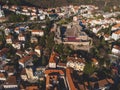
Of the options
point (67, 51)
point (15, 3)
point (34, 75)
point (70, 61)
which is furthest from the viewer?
point (15, 3)

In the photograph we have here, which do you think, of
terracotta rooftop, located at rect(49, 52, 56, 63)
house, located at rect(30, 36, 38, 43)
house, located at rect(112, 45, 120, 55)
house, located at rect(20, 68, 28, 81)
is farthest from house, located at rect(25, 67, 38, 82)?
house, located at rect(112, 45, 120, 55)

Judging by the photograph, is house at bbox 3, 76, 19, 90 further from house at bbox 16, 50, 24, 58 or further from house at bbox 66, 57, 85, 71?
house at bbox 66, 57, 85, 71

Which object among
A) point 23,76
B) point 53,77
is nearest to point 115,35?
point 53,77

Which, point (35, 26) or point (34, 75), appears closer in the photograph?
point (34, 75)

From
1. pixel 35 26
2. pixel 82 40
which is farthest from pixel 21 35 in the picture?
pixel 82 40

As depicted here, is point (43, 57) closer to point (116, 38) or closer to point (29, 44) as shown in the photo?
point (29, 44)

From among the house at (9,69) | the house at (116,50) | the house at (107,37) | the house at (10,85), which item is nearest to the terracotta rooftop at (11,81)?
the house at (10,85)

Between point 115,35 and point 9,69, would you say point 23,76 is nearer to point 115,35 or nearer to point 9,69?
point 9,69

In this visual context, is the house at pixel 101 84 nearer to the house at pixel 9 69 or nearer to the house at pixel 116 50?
the house at pixel 9 69
